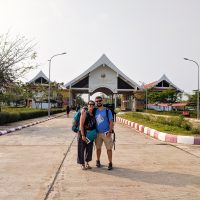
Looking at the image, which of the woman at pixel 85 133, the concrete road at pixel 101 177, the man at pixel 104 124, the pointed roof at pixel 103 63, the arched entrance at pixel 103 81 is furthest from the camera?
the arched entrance at pixel 103 81

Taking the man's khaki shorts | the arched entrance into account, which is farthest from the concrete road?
the arched entrance

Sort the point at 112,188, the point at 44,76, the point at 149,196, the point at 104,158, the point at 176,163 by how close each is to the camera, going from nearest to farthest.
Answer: the point at 149,196 < the point at 112,188 < the point at 176,163 < the point at 104,158 < the point at 44,76

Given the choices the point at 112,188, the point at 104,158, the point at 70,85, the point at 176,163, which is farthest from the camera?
the point at 70,85

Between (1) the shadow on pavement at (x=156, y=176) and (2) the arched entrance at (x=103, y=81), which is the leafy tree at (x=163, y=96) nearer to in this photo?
(2) the arched entrance at (x=103, y=81)

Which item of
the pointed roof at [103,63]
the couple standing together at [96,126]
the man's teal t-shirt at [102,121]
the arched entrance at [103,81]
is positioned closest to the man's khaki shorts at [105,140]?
the couple standing together at [96,126]

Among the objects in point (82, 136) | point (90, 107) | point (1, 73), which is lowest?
point (82, 136)

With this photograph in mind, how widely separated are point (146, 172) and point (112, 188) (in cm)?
167

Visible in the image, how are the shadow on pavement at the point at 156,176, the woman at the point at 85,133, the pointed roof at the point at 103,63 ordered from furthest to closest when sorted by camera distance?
the pointed roof at the point at 103,63
the woman at the point at 85,133
the shadow on pavement at the point at 156,176

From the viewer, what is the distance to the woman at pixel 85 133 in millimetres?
7877

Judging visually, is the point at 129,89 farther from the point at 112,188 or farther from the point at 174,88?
the point at 112,188

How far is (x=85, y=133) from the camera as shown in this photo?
793 centimetres

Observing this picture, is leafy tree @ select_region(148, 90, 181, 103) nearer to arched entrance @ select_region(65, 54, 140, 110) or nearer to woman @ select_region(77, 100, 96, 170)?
arched entrance @ select_region(65, 54, 140, 110)

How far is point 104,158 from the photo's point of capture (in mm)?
9578

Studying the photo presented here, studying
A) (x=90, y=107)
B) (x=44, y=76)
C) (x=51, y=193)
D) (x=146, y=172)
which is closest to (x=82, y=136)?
(x=90, y=107)
